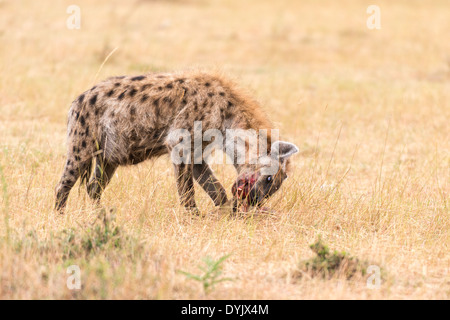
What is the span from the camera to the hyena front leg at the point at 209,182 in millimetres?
5207

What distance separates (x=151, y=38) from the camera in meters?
A: 13.8

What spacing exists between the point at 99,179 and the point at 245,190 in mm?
1190

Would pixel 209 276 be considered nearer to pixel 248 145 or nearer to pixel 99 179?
pixel 248 145

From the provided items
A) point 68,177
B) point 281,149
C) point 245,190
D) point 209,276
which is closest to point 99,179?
point 68,177

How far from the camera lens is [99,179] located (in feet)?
17.2

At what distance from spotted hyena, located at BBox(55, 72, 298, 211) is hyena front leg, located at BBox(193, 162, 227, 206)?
0.48 ft

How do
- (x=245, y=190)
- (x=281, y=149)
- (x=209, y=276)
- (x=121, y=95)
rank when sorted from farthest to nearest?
1. (x=121, y=95)
2. (x=245, y=190)
3. (x=281, y=149)
4. (x=209, y=276)

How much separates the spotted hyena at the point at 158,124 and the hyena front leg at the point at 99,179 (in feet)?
0.31

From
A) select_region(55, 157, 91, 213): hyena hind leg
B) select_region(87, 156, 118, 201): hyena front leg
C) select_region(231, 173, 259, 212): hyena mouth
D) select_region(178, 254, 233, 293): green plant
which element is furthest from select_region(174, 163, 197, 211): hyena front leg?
select_region(178, 254, 233, 293): green plant

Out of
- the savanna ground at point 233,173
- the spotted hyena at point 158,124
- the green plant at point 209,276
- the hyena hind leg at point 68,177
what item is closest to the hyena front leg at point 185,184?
the spotted hyena at point 158,124

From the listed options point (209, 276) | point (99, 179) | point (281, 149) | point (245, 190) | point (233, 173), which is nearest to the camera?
point (209, 276)

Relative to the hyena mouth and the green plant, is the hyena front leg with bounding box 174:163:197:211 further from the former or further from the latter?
the green plant
